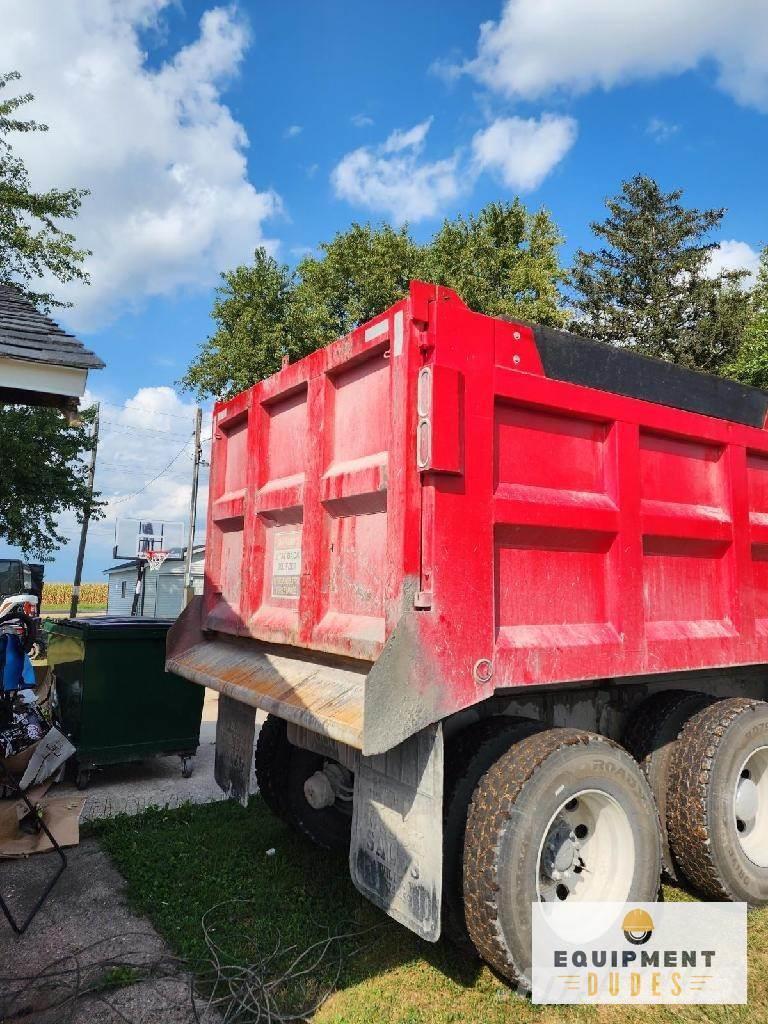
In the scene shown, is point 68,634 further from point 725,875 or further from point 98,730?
point 725,875

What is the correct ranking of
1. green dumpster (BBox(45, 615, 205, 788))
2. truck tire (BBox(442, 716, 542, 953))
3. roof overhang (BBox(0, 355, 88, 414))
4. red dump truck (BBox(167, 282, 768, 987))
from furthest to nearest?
green dumpster (BBox(45, 615, 205, 788))
roof overhang (BBox(0, 355, 88, 414))
truck tire (BBox(442, 716, 542, 953))
red dump truck (BBox(167, 282, 768, 987))

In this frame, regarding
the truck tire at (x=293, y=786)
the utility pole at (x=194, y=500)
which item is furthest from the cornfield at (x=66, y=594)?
the truck tire at (x=293, y=786)

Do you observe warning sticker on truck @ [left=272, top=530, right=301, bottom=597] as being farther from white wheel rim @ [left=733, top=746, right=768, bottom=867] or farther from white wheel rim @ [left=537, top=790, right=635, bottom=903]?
white wheel rim @ [left=733, top=746, right=768, bottom=867]

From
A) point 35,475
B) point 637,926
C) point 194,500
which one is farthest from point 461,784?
point 194,500

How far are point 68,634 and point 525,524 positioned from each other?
4.49 meters

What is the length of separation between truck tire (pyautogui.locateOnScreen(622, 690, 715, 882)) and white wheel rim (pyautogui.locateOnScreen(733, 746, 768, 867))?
36 centimetres

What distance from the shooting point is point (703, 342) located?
2705 centimetres

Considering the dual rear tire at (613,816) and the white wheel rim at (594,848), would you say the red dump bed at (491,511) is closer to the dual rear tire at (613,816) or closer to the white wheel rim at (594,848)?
the dual rear tire at (613,816)

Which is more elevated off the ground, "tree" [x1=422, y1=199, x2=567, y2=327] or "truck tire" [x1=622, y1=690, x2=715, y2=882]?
"tree" [x1=422, y1=199, x2=567, y2=327]

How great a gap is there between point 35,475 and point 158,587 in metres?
16.5

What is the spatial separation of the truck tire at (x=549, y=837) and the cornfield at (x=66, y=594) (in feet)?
153

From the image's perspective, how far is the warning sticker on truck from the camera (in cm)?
344

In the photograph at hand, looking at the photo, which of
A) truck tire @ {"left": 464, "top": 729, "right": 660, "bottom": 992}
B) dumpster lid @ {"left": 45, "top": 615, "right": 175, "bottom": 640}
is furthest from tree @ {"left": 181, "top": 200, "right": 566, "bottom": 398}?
truck tire @ {"left": 464, "top": 729, "right": 660, "bottom": 992}

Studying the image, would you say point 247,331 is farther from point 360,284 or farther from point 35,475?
point 35,475
